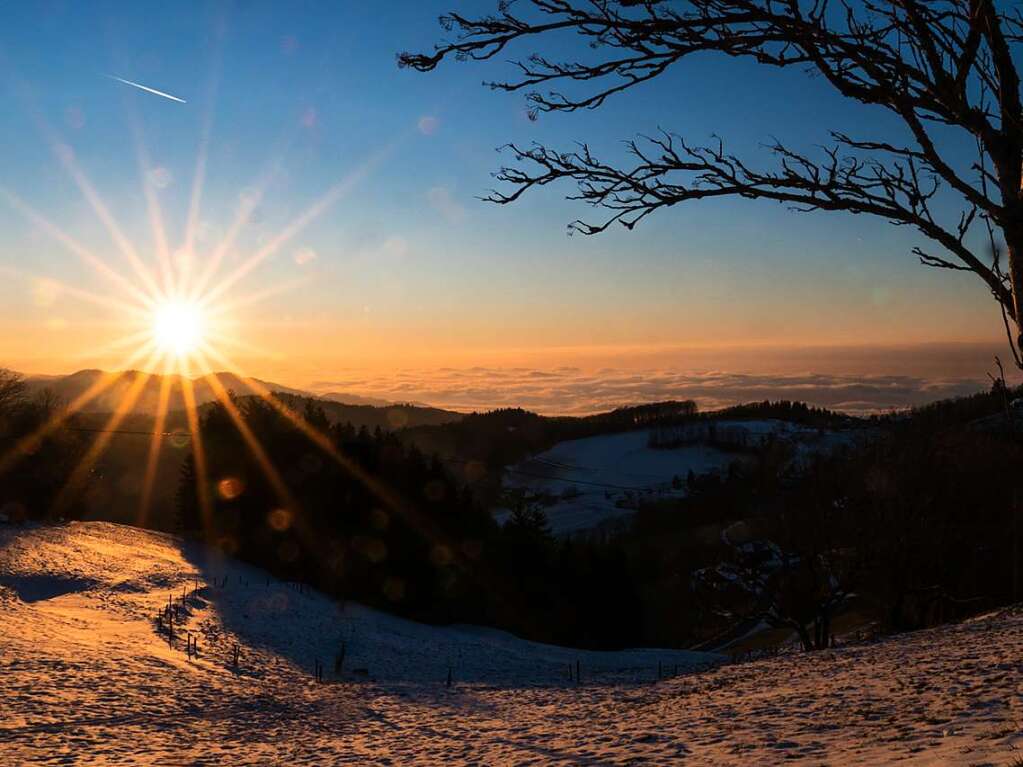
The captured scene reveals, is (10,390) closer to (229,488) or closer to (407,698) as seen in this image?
(229,488)

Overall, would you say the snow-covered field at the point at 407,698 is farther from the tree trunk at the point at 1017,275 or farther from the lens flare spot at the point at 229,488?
the lens flare spot at the point at 229,488

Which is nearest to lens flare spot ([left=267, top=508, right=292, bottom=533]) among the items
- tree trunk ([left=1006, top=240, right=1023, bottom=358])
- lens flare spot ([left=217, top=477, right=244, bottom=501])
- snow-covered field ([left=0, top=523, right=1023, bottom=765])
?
lens flare spot ([left=217, top=477, right=244, bottom=501])

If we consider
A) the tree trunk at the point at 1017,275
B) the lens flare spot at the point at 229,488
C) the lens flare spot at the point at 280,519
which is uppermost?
the tree trunk at the point at 1017,275

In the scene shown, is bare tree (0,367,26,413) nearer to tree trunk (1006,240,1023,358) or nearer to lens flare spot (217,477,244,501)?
lens flare spot (217,477,244,501)

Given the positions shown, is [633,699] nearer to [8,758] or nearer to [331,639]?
[8,758]

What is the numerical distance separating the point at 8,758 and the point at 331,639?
60.9 ft

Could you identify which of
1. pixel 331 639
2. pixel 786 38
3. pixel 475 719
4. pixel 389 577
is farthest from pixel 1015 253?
pixel 389 577

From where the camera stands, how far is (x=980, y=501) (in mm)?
35281

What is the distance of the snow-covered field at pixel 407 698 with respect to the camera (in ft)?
28.9

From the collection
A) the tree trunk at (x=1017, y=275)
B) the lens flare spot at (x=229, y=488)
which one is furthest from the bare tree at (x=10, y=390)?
the tree trunk at (x=1017, y=275)

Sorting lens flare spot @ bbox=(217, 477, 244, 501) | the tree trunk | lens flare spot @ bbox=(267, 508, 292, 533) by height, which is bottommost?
lens flare spot @ bbox=(267, 508, 292, 533)

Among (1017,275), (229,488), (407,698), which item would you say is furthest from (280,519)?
(1017,275)

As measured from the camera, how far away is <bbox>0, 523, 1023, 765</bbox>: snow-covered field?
8.80 meters

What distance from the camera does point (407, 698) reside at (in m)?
18.6
